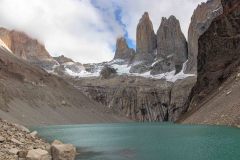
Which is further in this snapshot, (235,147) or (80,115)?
(80,115)

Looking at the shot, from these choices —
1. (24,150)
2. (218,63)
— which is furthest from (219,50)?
(24,150)

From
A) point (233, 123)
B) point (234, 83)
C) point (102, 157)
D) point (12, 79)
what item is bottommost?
point (102, 157)

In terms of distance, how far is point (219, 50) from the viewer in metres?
130

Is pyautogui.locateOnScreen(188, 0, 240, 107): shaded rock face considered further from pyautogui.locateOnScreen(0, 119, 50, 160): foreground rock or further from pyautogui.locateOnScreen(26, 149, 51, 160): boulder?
pyautogui.locateOnScreen(26, 149, 51, 160): boulder

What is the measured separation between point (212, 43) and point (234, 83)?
122 ft

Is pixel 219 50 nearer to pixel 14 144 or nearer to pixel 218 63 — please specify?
pixel 218 63

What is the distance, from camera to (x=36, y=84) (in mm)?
197375

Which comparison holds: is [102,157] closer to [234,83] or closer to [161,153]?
[161,153]

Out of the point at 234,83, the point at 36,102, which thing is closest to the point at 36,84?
the point at 36,102

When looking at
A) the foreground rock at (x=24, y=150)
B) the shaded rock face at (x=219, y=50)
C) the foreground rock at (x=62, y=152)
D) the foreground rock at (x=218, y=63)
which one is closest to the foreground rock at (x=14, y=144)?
the foreground rock at (x=24, y=150)

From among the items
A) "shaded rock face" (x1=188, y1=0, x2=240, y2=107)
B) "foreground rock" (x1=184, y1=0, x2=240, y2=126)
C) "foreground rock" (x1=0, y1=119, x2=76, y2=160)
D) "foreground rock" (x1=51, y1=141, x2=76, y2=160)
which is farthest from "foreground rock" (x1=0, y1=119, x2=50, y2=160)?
"shaded rock face" (x1=188, y1=0, x2=240, y2=107)

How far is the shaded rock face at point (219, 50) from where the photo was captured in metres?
123

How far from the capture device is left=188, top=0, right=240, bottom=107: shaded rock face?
12308 centimetres

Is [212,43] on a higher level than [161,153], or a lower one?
higher
